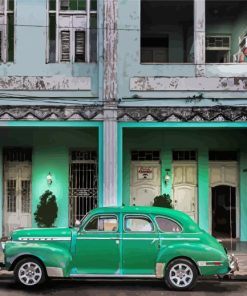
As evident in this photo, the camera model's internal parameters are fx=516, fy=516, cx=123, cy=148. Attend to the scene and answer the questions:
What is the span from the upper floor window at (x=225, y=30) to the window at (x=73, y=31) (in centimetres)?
359

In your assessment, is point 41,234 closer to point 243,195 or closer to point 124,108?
point 124,108

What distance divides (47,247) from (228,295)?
3.55m

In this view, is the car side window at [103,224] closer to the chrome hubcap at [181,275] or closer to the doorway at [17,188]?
the chrome hubcap at [181,275]

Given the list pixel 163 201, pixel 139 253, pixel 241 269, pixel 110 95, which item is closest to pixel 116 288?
pixel 139 253

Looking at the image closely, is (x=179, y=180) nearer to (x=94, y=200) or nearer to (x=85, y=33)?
(x=94, y=200)

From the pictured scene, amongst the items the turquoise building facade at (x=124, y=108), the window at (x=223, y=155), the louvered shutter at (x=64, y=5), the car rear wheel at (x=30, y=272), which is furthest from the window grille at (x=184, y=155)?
the car rear wheel at (x=30, y=272)

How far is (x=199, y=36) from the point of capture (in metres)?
15.0

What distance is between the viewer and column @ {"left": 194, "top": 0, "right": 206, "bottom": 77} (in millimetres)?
14820

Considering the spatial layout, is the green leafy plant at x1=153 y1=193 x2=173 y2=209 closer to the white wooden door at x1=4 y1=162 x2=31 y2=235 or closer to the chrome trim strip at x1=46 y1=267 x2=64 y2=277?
the white wooden door at x1=4 y1=162 x2=31 y2=235

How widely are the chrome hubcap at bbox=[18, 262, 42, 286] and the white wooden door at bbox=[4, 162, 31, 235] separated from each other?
24.8 ft

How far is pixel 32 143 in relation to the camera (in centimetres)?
1739

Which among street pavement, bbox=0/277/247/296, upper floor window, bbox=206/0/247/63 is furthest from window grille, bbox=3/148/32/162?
street pavement, bbox=0/277/247/296

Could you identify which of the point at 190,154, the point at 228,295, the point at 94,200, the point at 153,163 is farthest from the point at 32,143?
the point at 228,295

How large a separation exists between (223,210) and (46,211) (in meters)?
5.91
